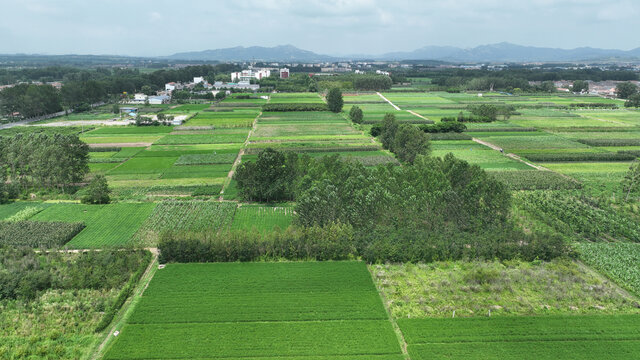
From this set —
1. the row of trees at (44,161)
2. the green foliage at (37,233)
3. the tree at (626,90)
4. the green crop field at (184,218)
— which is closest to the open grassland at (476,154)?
the green crop field at (184,218)

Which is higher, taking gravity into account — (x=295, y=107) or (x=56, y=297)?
(x=295, y=107)

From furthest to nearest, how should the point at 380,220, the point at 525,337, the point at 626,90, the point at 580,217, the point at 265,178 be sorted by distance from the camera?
1. the point at 626,90
2. the point at 265,178
3. the point at 580,217
4. the point at 380,220
5. the point at 525,337

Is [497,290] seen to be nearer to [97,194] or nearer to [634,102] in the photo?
[97,194]

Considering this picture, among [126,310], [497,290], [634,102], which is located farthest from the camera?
[634,102]

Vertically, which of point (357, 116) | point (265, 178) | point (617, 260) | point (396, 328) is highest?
point (357, 116)

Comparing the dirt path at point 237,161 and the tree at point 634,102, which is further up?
the tree at point 634,102

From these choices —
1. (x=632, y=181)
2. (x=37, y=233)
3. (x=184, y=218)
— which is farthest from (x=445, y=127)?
(x=37, y=233)

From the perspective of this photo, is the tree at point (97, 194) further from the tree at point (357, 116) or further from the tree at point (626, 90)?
the tree at point (626, 90)
